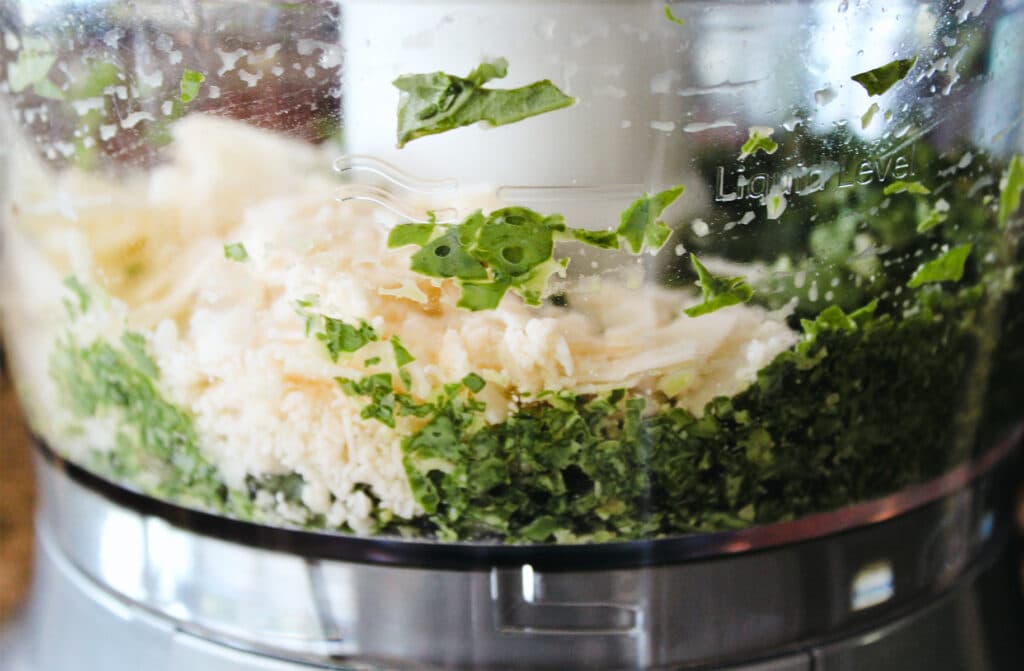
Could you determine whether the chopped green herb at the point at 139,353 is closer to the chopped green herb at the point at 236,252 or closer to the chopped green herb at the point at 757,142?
the chopped green herb at the point at 236,252

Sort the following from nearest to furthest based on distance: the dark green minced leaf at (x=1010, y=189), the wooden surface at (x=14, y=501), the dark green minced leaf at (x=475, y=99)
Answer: the dark green minced leaf at (x=475, y=99) < the dark green minced leaf at (x=1010, y=189) < the wooden surface at (x=14, y=501)

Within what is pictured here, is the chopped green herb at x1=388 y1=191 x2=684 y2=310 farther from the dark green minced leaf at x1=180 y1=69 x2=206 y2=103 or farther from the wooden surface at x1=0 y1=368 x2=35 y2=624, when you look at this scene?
the wooden surface at x1=0 y1=368 x2=35 y2=624

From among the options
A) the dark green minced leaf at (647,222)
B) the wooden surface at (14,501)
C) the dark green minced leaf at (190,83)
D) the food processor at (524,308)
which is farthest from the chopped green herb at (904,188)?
the wooden surface at (14,501)

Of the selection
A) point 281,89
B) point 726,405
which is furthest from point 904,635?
point 281,89

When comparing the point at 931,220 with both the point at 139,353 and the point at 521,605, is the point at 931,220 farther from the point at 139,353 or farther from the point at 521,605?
the point at 139,353

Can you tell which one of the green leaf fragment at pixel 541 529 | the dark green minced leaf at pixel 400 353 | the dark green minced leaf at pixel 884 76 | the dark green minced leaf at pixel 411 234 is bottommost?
the green leaf fragment at pixel 541 529

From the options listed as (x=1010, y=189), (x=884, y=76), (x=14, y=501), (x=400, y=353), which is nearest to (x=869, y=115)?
(x=884, y=76)

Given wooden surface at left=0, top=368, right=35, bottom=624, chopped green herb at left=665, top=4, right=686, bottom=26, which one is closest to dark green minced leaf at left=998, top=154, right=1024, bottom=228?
chopped green herb at left=665, top=4, right=686, bottom=26
